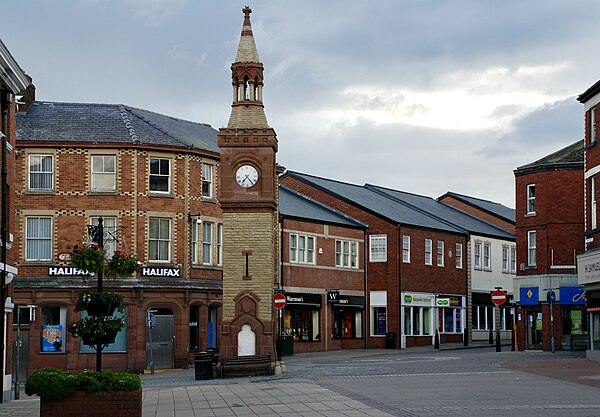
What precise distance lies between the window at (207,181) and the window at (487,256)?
31971 mm

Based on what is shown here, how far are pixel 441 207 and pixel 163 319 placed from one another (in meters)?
40.1

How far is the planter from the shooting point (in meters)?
21.9

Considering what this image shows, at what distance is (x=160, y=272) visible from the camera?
46844 millimetres

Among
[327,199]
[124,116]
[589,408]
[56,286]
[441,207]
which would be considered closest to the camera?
[589,408]

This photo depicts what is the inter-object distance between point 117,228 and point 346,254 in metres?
21.6

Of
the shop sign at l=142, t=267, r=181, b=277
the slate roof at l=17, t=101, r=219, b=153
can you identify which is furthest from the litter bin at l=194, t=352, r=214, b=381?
the slate roof at l=17, t=101, r=219, b=153

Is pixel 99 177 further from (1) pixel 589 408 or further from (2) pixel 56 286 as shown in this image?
(1) pixel 589 408

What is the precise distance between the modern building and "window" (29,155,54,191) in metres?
13.2

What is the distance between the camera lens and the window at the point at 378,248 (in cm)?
6531

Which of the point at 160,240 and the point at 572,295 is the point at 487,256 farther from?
the point at 160,240

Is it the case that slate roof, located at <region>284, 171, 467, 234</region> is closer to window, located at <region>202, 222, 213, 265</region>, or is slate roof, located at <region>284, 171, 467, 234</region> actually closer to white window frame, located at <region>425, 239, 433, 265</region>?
white window frame, located at <region>425, 239, 433, 265</region>

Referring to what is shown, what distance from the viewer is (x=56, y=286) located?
45375mm

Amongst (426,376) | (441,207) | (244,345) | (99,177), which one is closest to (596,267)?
(426,376)

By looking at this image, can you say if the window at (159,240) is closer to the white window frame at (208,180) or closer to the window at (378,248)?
the white window frame at (208,180)
